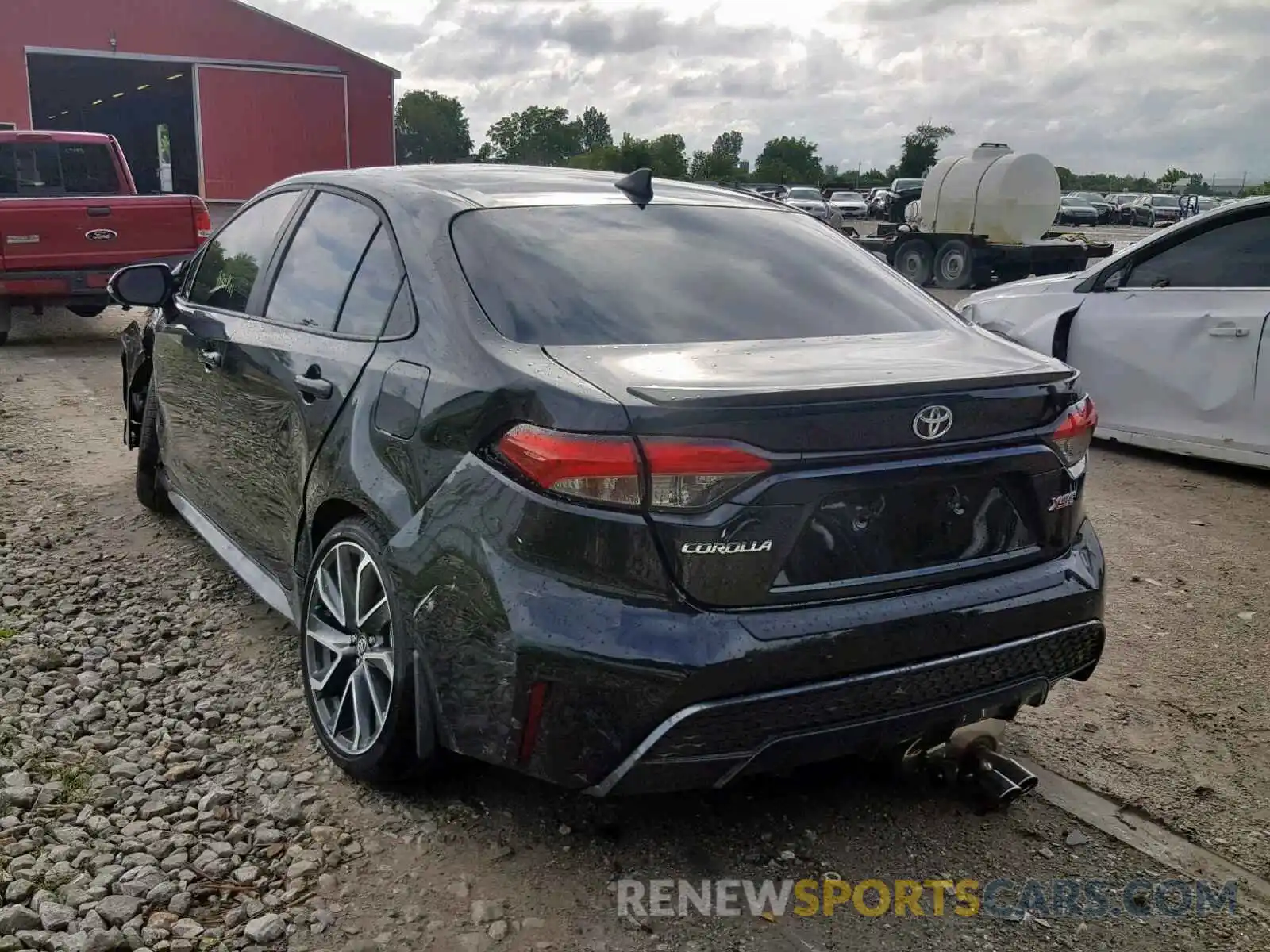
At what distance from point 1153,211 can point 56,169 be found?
170ft

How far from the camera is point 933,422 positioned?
101 inches

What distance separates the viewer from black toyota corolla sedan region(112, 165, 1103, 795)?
242 cm

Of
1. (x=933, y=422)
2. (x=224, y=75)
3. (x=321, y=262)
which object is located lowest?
(x=933, y=422)

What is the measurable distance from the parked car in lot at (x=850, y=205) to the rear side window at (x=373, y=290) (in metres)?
41.4

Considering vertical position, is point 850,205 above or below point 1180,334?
above

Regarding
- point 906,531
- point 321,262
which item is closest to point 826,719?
point 906,531

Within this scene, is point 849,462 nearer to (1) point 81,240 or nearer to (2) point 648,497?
(2) point 648,497

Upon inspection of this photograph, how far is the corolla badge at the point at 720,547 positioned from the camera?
2.40 m

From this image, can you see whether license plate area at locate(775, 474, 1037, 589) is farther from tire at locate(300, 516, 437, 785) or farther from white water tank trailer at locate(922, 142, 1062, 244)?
white water tank trailer at locate(922, 142, 1062, 244)

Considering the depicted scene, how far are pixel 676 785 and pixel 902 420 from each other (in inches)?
36.8

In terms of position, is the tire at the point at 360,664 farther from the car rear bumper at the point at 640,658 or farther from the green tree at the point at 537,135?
the green tree at the point at 537,135

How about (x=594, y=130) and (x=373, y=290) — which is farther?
(x=594, y=130)

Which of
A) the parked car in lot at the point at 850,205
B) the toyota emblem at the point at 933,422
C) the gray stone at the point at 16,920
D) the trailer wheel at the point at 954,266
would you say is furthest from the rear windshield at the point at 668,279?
the parked car in lot at the point at 850,205

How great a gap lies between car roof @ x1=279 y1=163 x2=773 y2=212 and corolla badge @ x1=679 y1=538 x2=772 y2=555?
4.49ft
